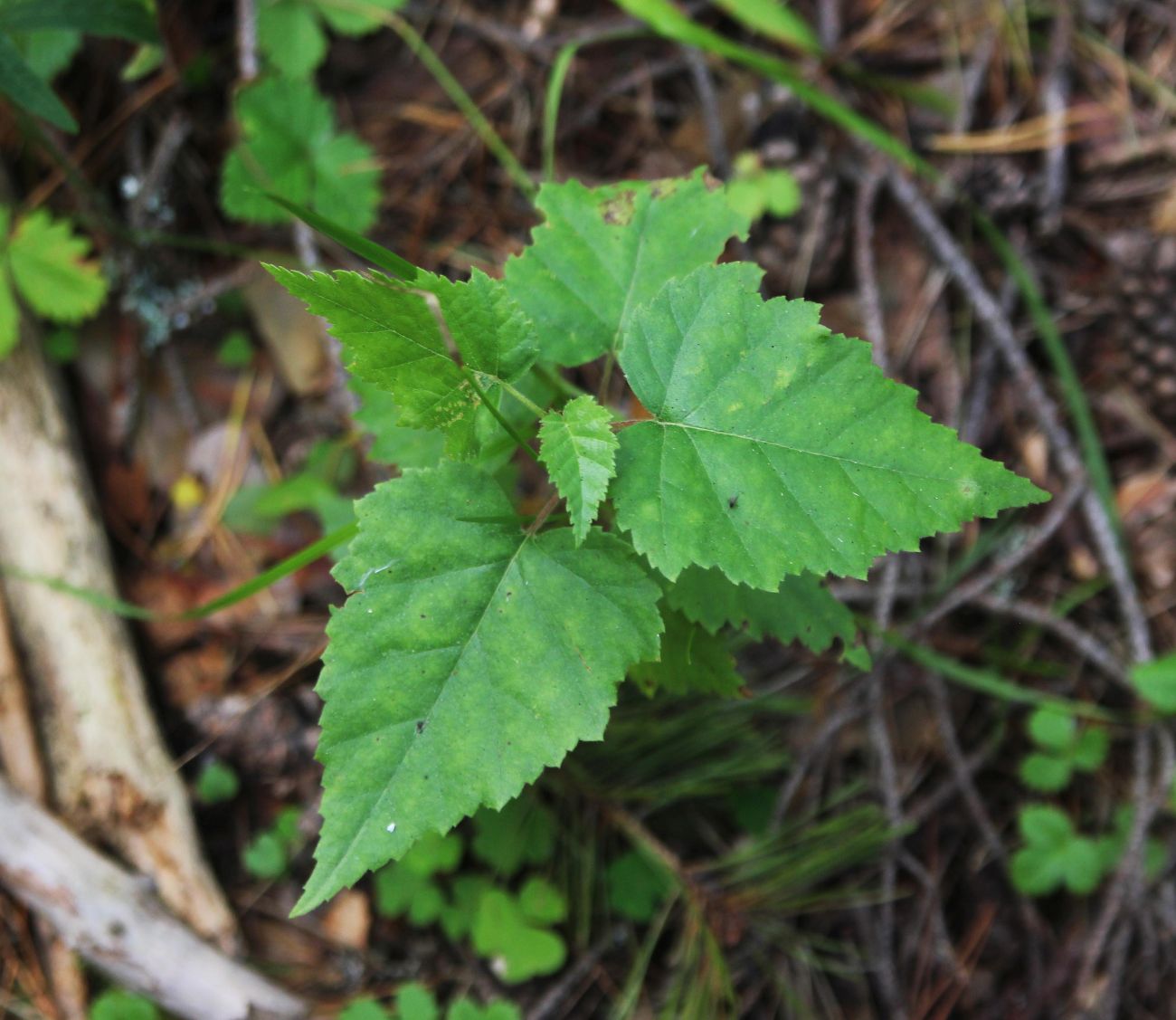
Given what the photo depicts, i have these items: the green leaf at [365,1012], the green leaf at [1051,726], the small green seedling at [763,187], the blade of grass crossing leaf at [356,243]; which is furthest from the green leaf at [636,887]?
the small green seedling at [763,187]

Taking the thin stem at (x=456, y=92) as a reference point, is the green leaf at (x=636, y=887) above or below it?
below

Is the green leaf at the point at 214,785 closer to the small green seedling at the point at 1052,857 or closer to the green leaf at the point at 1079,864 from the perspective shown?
the small green seedling at the point at 1052,857

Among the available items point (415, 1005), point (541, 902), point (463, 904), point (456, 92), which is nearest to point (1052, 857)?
point (541, 902)

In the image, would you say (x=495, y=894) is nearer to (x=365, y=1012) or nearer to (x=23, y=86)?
(x=365, y=1012)

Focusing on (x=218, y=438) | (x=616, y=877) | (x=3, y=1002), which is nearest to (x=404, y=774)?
(x=616, y=877)

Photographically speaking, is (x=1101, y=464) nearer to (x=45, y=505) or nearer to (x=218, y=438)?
(x=218, y=438)

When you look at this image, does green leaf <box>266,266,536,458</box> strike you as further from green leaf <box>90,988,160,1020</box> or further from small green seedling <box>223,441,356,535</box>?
green leaf <box>90,988,160,1020</box>

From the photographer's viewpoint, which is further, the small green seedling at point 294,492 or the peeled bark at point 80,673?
the small green seedling at point 294,492

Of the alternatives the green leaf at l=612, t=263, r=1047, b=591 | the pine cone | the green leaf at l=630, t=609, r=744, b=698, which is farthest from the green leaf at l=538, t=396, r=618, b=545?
the pine cone
